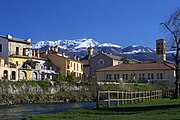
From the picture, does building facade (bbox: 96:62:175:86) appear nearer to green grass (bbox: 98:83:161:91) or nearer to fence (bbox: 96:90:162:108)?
green grass (bbox: 98:83:161:91)

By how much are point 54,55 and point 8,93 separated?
132 feet

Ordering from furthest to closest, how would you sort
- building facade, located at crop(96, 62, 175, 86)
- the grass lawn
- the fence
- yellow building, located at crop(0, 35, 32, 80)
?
building facade, located at crop(96, 62, 175, 86), yellow building, located at crop(0, 35, 32, 80), the fence, the grass lawn

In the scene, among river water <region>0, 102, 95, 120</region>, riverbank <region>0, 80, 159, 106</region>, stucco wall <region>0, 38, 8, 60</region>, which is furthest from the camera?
stucco wall <region>0, 38, 8, 60</region>

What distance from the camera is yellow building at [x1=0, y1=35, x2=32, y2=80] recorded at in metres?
82.0

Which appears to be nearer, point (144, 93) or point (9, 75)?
point (144, 93)

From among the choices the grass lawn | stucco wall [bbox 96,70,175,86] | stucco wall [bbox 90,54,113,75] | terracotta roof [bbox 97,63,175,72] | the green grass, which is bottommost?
the grass lawn

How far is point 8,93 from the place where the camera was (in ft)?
192

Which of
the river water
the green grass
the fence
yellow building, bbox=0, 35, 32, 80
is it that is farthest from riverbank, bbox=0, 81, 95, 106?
the fence

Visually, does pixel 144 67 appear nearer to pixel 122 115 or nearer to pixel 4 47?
pixel 4 47

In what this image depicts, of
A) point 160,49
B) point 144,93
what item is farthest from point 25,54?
point 144,93

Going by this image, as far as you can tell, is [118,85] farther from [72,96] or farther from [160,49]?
[160,49]

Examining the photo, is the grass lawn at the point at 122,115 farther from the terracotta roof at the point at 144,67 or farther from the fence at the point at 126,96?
the terracotta roof at the point at 144,67

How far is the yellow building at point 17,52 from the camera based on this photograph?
82037 millimetres

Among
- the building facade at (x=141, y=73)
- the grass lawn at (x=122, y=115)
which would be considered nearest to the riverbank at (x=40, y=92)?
the building facade at (x=141, y=73)
